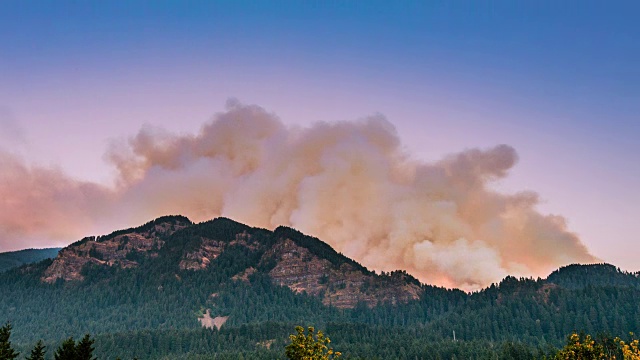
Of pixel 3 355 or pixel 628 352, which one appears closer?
pixel 628 352

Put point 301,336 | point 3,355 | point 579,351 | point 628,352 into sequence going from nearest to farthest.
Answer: point 301,336 → point 628,352 → point 579,351 → point 3,355

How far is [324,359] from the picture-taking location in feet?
132

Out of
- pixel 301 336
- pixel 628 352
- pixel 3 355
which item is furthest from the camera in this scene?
pixel 3 355

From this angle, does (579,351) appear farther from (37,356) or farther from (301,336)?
(37,356)

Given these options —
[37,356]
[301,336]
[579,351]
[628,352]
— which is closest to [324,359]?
[301,336]

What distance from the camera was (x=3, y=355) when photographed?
245ft

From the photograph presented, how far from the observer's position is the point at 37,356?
255 feet

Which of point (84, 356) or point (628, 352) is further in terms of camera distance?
point (84, 356)

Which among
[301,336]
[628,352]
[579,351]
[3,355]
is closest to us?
[301,336]

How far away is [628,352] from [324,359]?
92.2 ft

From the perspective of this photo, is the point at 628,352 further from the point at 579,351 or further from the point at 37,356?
the point at 37,356

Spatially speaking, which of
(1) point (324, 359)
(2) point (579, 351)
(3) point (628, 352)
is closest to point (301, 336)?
(1) point (324, 359)

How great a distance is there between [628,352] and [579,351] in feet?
45.2

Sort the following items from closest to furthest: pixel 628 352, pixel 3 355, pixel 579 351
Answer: pixel 628 352, pixel 579 351, pixel 3 355
